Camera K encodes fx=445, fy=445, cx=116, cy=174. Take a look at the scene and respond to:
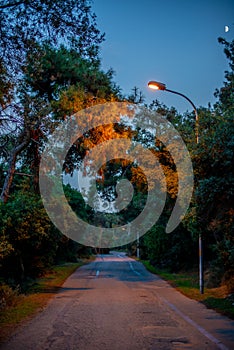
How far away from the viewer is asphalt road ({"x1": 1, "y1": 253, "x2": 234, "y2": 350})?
847 cm

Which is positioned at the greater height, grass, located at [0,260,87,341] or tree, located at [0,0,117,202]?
tree, located at [0,0,117,202]

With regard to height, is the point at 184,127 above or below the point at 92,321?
above

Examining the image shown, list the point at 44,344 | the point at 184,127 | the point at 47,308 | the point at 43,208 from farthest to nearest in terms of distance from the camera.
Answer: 1. the point at 184,127
2. the point at 43,208
3. the point at 47,308
4. the point at 44,344

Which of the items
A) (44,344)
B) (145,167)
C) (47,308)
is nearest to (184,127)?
(145,167)

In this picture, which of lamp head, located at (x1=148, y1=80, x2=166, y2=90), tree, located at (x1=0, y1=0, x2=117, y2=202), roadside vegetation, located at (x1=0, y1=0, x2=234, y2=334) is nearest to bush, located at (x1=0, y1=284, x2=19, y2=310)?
roadside vegetation, located at (x1=0, y1=0, x2=234, y2=334)

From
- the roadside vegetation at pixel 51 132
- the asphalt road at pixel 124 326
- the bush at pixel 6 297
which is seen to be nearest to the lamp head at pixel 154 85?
the roadside vegetation at pixel 51 132

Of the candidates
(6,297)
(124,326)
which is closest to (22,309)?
(6,297)

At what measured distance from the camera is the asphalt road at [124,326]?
27.8ft

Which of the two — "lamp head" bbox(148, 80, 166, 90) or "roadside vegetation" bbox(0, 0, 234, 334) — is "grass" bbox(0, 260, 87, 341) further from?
"lamp head" bbox(148, 80, 166, 90)

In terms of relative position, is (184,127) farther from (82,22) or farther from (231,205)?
(82,22)

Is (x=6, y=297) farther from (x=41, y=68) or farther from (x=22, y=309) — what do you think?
(x=41, y=68)

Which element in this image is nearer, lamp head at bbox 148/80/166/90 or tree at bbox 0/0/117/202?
tree at bbox 0/0/117/202

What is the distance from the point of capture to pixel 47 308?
13.9 m

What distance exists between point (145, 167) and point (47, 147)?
25.8 feet
